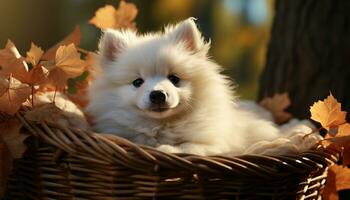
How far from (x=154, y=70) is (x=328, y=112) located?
652 mm

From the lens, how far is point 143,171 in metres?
1.70

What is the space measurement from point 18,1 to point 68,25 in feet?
2.71

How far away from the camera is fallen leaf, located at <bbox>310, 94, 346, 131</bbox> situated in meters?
1.93

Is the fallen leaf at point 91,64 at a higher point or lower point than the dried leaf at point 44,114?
higher

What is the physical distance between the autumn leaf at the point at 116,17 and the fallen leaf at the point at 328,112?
113 centimetres

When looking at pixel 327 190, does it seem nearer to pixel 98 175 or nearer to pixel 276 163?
pixel 276 163

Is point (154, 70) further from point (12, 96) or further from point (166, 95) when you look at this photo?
point (12, 96)

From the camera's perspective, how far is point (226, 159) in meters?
1.71

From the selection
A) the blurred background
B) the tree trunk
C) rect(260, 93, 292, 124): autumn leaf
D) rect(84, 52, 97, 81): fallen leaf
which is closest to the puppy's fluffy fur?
rect(84, 52, 97, 81): fallen leaf

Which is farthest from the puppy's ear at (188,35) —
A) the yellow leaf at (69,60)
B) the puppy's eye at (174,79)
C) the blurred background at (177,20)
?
the blurred background at (177,20)

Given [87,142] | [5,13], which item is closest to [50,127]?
[87,142]

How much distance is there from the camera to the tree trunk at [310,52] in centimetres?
300

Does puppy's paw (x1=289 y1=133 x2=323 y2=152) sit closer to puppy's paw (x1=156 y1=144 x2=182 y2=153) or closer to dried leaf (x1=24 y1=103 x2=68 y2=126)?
puppy's paw (x1=156 y1=144 x2=182 y2=153)

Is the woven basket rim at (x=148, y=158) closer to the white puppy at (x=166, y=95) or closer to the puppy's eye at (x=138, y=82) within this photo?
the white puppy at (x=166, y=95)
